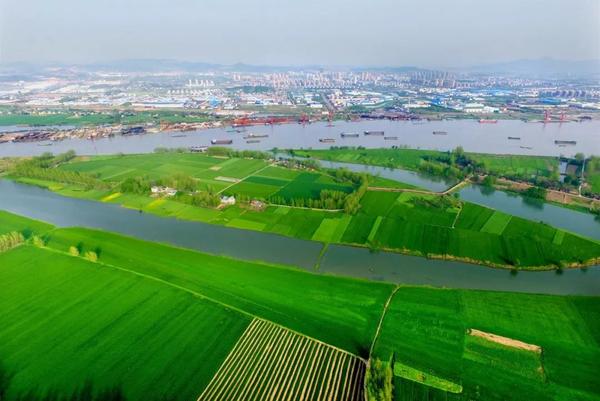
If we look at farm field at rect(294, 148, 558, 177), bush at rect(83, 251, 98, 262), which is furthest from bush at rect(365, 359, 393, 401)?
farm field at rect(294, 148, 558, 177)

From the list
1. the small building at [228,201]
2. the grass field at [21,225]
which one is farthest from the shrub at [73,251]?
the small building at [228,201]

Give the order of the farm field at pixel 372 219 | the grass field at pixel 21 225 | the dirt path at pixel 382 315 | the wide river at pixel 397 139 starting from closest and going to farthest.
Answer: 1. the dirt path at pixel 382 315
2. the farm field at pixel 372 219
3. the grass field at pixel 21 225
4. the wide river at pixel 397 139

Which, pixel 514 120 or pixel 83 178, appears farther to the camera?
pixel 514 120

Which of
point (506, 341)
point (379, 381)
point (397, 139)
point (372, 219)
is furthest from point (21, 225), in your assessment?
point (397, 139)

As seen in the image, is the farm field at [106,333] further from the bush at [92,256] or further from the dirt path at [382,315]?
the dirt path at [382,315]

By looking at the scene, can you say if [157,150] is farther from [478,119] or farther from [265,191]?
[478,119]

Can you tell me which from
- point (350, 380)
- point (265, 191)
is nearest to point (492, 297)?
point (350, 380)

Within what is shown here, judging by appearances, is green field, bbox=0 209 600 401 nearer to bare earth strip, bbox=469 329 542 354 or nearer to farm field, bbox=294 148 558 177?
bare earth strip, bbox=469 329 542 354
